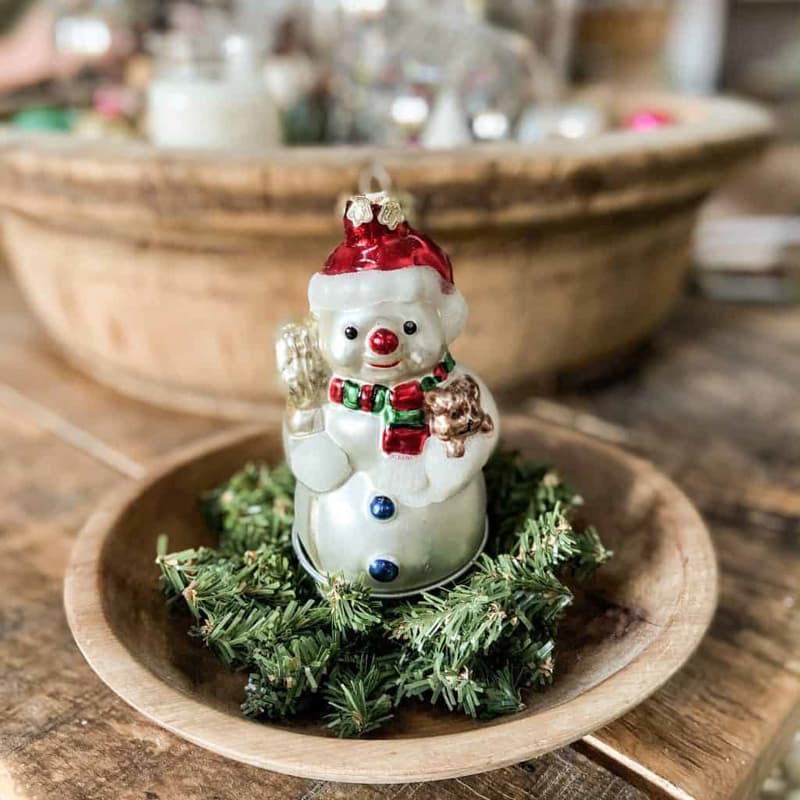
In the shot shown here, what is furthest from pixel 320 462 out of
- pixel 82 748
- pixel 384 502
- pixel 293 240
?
pixel 293 240

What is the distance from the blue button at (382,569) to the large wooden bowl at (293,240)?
0.27 m

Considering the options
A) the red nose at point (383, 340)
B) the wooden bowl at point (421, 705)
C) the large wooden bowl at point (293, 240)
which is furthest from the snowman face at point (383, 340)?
the large wooden bowl at point (293, 240)

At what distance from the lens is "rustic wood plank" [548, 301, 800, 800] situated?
365mm

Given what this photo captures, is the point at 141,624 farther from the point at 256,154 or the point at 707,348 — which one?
the point at 707,348

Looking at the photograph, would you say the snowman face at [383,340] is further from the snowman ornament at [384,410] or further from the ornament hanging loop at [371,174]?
the ornament hanging loop at [371,174]

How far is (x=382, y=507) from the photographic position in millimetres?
332

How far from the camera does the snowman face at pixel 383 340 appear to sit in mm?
311

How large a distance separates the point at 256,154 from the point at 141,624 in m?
0.31

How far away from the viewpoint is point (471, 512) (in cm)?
35

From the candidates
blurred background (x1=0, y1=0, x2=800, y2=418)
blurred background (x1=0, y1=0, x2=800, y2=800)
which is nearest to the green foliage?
blurred background (x1=0, y1=0, x2=800, y2=800)

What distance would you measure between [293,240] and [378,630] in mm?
311

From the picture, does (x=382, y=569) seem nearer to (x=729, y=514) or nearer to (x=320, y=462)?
(x=320, y=462)

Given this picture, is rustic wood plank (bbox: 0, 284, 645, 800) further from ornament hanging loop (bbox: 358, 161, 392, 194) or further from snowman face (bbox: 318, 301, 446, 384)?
ornament hanging loop (bbox: 358, 161, 392, 194)

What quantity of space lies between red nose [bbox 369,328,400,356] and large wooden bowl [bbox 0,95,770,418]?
9.5 inches
